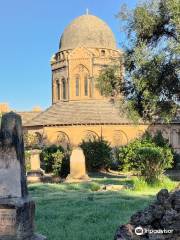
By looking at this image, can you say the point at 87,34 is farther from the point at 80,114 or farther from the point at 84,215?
the point at 84,215

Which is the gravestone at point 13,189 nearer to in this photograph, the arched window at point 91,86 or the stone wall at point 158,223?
the stone wall at point 158,223

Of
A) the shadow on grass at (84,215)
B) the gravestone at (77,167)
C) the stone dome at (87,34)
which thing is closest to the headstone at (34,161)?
the gravestone at (77,167)

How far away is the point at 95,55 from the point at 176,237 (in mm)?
50999

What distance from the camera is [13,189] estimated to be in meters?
6.35

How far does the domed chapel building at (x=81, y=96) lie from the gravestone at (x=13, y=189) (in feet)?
126

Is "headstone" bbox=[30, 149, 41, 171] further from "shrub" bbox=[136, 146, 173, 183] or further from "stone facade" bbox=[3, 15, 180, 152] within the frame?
"stone facade" bbox=[3, 15, 180, 152]

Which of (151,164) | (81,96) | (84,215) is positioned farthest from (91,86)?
(84,215)

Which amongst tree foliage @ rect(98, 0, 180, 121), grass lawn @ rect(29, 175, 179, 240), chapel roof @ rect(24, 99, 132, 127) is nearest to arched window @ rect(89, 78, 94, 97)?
chapel roof @ rect(24, 99, 132, 127)

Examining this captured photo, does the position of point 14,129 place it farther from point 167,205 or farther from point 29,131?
point 29,131

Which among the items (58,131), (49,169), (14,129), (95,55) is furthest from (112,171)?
(14,129)

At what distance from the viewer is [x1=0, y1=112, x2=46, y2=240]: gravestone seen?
6.27 metres

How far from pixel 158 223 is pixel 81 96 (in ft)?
161

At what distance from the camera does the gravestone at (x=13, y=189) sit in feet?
20.6

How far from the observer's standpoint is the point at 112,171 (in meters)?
35.6
